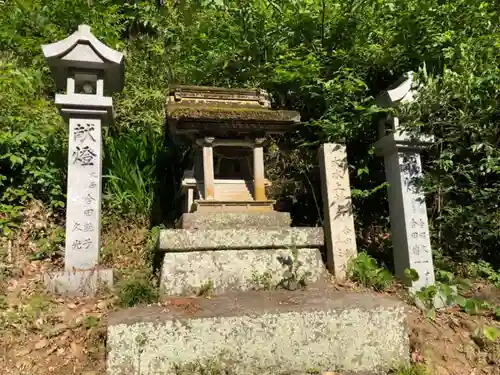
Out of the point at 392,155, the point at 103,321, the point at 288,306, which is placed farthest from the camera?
the point at 392,155

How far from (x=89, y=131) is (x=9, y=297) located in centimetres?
200

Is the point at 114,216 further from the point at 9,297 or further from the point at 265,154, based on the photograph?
the point at 265,154

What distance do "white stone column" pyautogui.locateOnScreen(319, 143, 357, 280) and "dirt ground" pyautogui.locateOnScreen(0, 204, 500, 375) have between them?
1.40ft

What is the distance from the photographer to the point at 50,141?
5938mm

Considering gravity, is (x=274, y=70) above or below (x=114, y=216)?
above

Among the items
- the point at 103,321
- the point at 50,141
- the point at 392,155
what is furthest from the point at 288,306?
the point at 50,141

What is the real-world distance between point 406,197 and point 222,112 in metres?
2.49

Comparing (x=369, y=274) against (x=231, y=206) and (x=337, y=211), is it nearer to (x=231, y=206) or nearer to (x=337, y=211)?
(x=337, y=211)

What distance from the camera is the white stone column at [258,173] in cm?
479

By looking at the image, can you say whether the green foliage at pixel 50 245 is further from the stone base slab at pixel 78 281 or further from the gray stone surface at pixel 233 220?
the gray stone surface at pixel 233 220

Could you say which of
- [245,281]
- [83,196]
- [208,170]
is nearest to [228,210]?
[208,170]

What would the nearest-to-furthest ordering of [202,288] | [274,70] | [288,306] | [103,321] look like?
[288,306], [103,321], [202,288], [274,70]

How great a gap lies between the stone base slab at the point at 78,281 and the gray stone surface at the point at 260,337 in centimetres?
125

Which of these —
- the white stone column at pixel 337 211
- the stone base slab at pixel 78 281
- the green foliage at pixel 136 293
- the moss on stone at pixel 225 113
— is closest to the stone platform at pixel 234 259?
the green foliage at pixel 136 293
